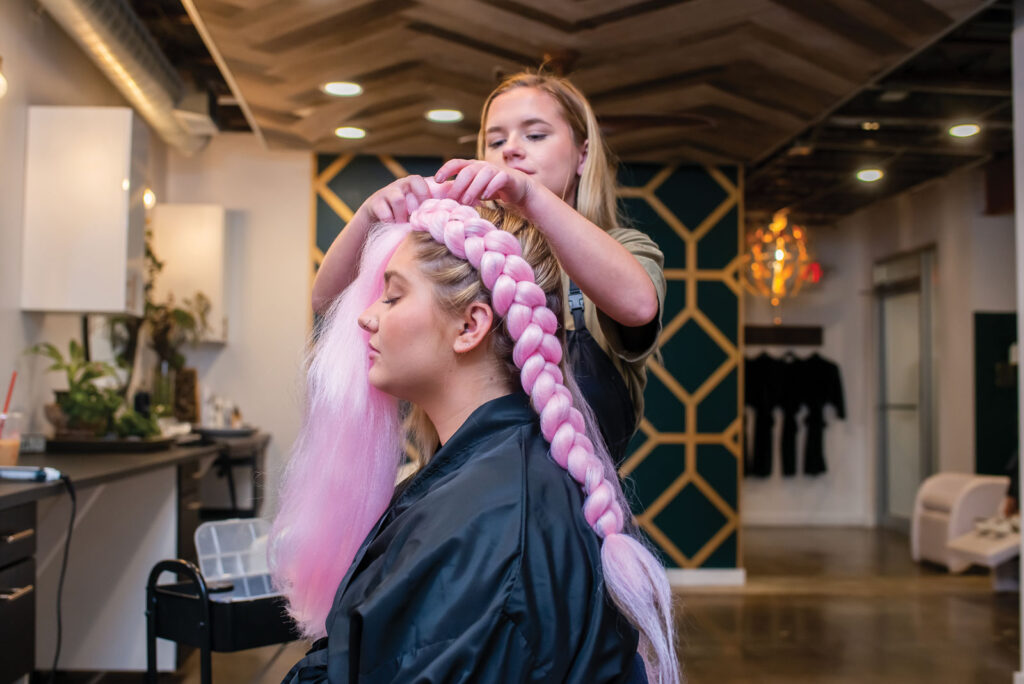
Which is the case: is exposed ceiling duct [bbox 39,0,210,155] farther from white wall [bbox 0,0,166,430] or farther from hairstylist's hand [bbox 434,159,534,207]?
hairstylist's hand [bbox 434,159,534,207]

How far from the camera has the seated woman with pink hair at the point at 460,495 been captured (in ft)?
3.15

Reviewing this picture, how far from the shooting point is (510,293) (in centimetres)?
108

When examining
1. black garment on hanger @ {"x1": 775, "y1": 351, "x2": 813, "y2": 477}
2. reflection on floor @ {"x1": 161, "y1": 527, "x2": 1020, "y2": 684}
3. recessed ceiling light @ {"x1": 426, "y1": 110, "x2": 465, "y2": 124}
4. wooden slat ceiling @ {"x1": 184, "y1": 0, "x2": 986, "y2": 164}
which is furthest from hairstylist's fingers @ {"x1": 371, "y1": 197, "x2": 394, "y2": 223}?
black garment on hanger @ {"x1": 775, "y1": 351, "x2": 813, "y2": 477}

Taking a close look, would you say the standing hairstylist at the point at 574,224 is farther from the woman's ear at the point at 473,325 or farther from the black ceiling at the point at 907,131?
the black ceiling at the point at 907,131

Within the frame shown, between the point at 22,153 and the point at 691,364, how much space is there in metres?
3.63

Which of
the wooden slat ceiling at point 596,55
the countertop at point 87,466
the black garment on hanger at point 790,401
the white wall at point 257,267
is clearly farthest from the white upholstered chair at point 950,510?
the countertop at point 87,466

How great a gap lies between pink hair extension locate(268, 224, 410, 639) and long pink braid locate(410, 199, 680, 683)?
0.17 meters

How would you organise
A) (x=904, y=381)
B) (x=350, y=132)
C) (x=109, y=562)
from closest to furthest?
(x=109, y=562) < (x=350, y=132) < (x=904, y=381)

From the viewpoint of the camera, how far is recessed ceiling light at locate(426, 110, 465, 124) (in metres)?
4.53

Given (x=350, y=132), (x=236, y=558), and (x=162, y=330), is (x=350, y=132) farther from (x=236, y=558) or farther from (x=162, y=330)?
(x=236, y=558)

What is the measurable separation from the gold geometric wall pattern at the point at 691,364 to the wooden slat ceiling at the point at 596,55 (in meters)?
0.69

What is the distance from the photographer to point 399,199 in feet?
3.91

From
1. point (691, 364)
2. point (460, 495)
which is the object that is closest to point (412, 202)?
point (460, 495)

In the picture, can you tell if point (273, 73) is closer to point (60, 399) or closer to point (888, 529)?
point (60, 399)
